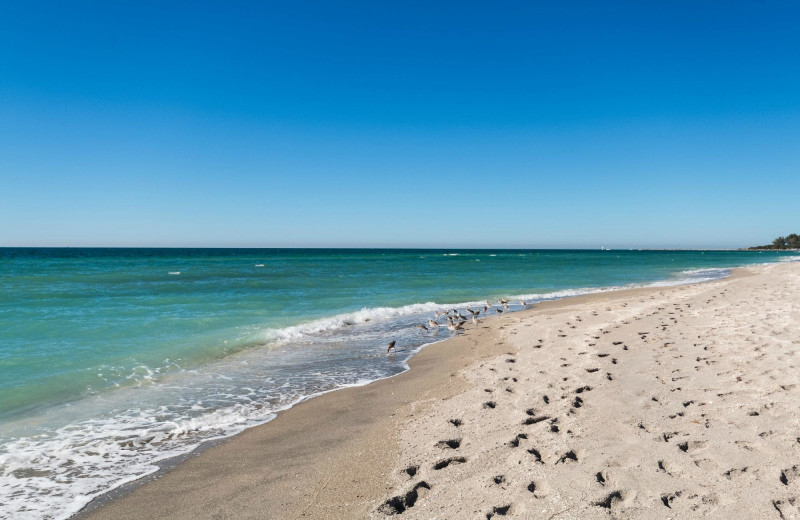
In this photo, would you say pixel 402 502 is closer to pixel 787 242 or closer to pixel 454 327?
pixel 454 327

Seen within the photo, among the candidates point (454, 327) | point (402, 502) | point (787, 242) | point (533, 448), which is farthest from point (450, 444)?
point (787, 242)

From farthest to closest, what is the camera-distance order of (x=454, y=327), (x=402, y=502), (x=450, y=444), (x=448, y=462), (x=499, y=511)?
(x=454, y=327) → (x=450, y=444) → (x=448, y=462) → (x=402, y=502) → (x=499, y=511)

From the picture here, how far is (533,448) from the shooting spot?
14.1 feet

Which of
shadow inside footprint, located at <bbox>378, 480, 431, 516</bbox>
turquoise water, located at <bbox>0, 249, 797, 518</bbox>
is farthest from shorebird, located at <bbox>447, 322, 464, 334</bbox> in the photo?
shadow inside footprint, located at <bbox>378, 480, 431, 516</bbox>

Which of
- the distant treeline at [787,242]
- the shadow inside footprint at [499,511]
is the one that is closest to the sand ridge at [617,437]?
the shadow inside footprint at [499,511]

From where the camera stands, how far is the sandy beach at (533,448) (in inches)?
134

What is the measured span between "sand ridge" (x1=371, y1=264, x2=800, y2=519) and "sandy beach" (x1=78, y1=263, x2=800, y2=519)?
0.06 feet

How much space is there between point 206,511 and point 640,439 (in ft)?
13.6

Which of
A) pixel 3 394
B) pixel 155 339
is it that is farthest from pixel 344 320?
pixel 3 394

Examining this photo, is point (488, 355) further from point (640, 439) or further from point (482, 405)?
point (640, 439)

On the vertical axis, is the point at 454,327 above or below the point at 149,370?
above

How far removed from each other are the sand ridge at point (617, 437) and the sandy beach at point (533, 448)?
0.06ft

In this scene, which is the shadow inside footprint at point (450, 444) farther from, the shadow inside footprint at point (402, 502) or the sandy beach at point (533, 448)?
the shadow inside footprint at point (402, 502)

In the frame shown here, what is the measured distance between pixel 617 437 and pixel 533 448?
89cm
